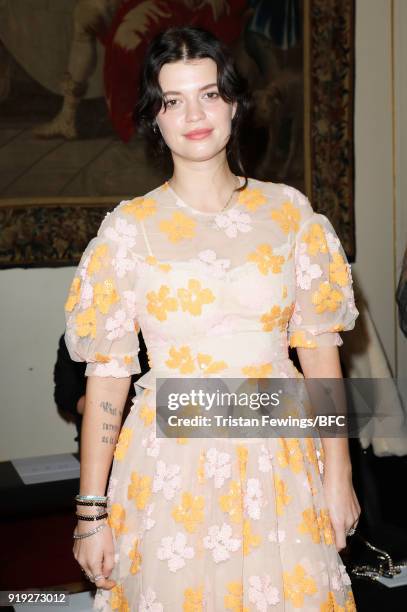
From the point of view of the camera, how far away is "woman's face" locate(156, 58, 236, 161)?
4.53 ft

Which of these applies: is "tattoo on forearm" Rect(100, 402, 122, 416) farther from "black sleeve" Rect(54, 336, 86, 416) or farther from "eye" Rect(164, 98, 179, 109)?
"black sleeve" Rect(54, 336, 86, 416)

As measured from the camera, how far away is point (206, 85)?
139 centimetres

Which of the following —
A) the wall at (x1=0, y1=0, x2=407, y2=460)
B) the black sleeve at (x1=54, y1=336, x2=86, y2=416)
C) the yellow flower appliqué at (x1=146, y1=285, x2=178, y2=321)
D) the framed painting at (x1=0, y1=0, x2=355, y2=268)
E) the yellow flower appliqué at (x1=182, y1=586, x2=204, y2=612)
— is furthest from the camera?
the wall at (x1=0, y1=0, x2=407, y2=460)

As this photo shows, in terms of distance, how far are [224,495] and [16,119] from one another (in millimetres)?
2111

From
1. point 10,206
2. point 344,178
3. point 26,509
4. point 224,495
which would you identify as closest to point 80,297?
point 224,495

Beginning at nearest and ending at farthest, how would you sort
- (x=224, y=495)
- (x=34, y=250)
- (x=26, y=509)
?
(x=224, y=495), (x=26, y=509), (x=34, y=250)

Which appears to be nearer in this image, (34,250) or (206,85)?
(206,85)

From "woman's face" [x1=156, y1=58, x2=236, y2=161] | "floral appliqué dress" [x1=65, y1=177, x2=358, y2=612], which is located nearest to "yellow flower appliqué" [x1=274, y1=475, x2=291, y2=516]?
"floral appliqué dress" [x1=65, y1=177, x2=358, y2=612]

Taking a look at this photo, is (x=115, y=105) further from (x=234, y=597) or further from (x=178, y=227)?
(x=234, y=597)

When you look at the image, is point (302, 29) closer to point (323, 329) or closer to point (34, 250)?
point (34, 250)

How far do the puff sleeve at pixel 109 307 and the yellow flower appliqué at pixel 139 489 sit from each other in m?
0.17

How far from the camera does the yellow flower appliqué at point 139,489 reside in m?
1.33

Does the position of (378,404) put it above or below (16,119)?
below

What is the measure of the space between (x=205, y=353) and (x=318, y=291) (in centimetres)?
22
